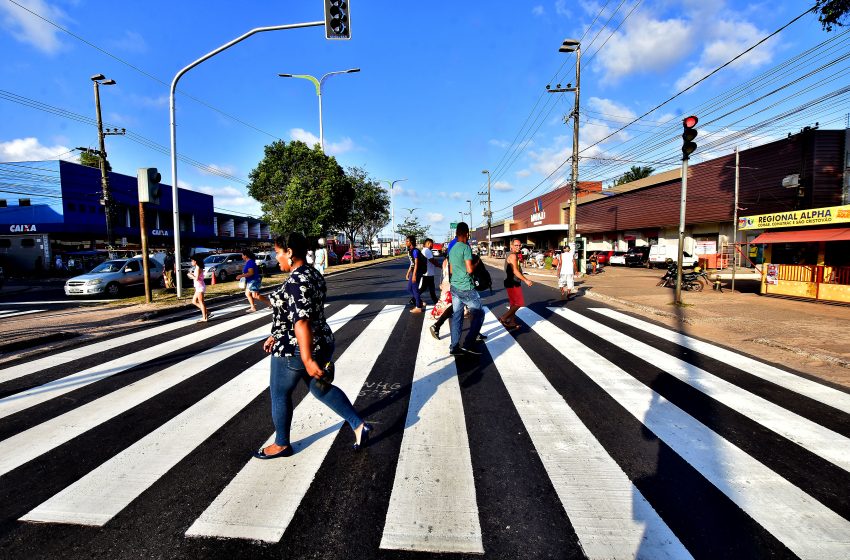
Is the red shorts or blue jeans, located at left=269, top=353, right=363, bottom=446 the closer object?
blue jeans, located at left=269, top=353, right=363, bottom=446

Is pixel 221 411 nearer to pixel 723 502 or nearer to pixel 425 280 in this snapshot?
pixel 723 502

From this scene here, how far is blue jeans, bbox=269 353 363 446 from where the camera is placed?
2.91 m

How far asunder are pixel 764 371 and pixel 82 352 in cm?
955

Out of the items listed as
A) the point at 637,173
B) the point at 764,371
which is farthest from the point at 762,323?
the point at 637,173

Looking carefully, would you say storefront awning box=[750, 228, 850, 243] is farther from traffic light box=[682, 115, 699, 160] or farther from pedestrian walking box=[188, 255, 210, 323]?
pedestrian walking box=[188, 255, 210, 323]

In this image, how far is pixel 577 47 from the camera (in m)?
19.5

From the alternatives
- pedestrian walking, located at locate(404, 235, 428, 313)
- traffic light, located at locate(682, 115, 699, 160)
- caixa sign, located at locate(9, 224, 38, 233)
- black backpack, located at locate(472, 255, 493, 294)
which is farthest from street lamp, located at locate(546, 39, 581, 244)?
caixa sign, located at locate(9, 224, 38, 233)

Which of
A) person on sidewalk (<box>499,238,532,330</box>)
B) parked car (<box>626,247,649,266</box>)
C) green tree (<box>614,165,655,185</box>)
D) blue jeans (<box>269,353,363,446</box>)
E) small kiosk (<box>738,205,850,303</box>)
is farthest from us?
green tree (<box>614,165,655,185</box>)

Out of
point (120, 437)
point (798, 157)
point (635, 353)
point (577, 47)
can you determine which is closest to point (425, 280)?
point (635, 353)

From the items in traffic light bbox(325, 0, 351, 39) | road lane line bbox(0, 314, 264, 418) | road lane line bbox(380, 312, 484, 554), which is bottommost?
road lane line bbox(380, 312, 484, 554)

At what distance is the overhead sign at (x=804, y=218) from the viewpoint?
33.8 ft

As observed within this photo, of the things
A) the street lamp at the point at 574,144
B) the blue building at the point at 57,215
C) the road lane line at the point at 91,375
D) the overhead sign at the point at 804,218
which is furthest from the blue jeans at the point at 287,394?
the blue building at the point at 57,215

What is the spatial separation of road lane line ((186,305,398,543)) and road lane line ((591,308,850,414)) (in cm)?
495

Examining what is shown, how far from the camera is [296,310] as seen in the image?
279cm
